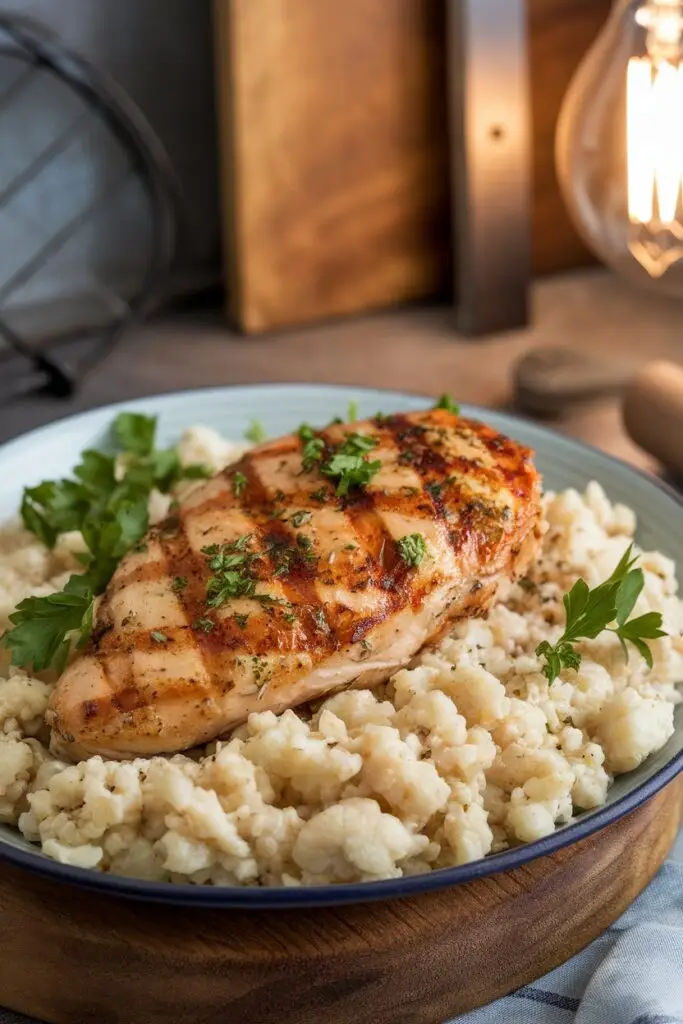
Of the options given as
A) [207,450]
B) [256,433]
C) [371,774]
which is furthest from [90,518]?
[371,774]

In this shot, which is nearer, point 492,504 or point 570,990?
point 570,990

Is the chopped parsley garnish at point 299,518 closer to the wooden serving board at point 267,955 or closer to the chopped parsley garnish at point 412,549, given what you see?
the chopped parsley garnish at point 412,549

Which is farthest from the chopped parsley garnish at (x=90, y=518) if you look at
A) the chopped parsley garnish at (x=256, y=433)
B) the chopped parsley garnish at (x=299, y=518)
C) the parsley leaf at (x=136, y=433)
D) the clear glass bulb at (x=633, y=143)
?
the clear glass bulb at (x=633, y=143)

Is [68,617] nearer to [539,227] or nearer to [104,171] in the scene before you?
[104,171]

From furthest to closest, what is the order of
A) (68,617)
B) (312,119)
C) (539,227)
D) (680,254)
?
(539,227)
(312,119)
(680,254)
(68,617)

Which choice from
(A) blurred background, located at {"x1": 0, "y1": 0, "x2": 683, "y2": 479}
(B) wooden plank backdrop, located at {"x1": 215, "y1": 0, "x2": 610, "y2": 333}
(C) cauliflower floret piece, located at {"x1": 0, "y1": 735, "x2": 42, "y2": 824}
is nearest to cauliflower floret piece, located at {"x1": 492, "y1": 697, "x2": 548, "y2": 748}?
(C) cauliflower floret piece, located at {"x1": 0, "y1": 735, "x2": 42, "y2": 824}

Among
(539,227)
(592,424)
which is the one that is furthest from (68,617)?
(539,227)
